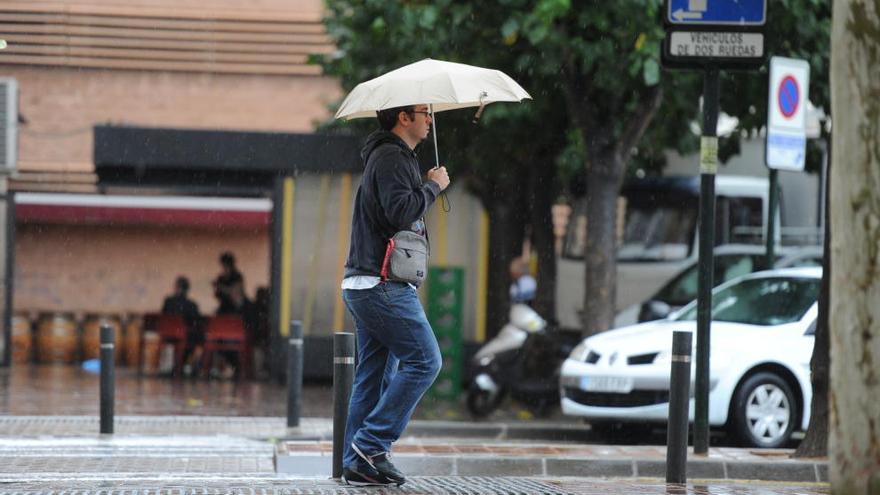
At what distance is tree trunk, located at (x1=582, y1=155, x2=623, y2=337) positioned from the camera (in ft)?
52.3

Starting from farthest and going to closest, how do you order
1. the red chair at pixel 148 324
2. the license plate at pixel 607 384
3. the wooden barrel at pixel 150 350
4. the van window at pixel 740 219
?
the wooden barrel at pixel 150 350 < the red chair at pixel 148 324 < the van window at pixel 740 219 < the license plate at pixel 607 384

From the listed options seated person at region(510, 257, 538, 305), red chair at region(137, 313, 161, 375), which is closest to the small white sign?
seated person at region(510, 257, 538, 305)

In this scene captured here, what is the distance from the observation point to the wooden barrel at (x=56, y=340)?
80.4 ft

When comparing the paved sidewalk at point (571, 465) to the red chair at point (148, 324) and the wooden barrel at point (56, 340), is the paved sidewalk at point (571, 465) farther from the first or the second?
the wooden barrel at point (56, 340)

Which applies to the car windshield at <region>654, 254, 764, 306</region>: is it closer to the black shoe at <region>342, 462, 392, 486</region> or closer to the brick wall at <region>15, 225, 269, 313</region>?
the black shoe at <region>342, 462, 392, 486</region>

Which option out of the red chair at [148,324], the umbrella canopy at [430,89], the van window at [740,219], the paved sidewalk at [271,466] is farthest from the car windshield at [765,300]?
the red chair at [148,324]

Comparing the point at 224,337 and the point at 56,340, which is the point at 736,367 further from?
the point at 56,340

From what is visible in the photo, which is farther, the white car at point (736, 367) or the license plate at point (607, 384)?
the license plate at point (607, 384)

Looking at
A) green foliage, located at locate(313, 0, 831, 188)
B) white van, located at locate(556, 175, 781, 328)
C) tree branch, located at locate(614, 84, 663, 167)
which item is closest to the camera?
green foliage, located at locate(313, 0, 831, 188)

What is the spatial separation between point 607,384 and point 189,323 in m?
10.5

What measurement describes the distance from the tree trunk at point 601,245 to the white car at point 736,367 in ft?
9.79

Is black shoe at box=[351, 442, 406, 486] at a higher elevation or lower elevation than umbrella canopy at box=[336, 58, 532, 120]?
lower

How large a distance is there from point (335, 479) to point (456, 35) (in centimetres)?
847

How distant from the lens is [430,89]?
6.85 metres
